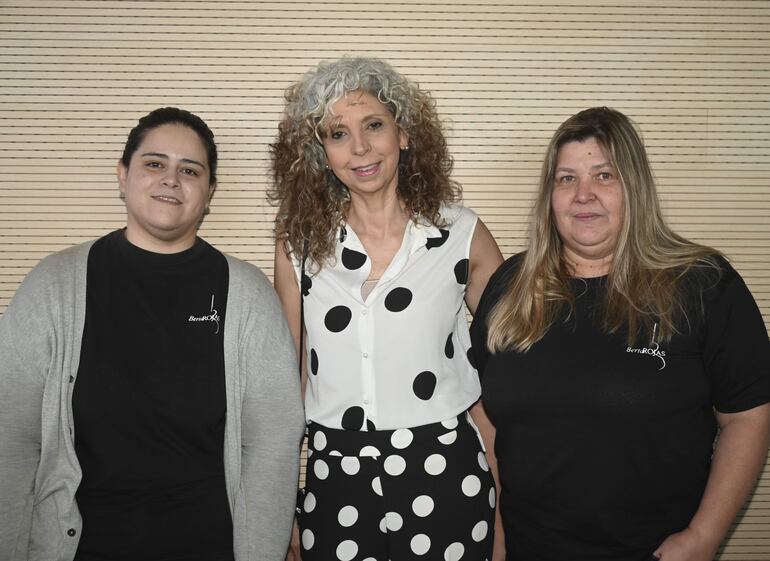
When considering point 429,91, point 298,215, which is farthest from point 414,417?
point 429,91

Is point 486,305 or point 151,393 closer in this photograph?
point 151,393

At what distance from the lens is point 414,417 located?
79.0 inches

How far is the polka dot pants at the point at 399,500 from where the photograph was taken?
1953mm

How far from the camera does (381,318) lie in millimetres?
2043

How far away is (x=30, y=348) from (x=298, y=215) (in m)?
0.98

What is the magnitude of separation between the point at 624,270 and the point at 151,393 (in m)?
1.52

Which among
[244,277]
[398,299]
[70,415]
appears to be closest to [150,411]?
[70,415]

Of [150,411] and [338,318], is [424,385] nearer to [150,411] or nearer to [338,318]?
[338,318]

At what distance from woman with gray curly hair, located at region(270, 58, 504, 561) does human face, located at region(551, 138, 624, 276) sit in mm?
379

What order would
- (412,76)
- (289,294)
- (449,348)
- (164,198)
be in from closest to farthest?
(164,198)
(449,348)
(289,294)
(412,76)

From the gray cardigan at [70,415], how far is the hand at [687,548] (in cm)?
118

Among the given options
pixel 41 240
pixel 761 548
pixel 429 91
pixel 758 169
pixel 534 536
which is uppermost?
pixel 429 91

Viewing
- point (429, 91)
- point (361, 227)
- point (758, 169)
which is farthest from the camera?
point (758, 169)

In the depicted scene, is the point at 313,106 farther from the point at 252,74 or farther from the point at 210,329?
the point at 210,329
